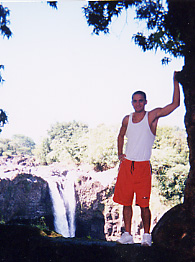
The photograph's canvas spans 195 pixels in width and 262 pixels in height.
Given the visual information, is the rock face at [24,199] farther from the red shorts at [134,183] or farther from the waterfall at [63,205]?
the red shorts at [134,183]

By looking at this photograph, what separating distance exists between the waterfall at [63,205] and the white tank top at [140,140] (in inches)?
505

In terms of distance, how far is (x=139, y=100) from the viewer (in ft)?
10.8

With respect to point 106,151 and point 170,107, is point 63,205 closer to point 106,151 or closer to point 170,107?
point 106,151

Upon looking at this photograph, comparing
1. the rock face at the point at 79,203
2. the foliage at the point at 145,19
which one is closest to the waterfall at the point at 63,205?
the rock face at the point at 79,203

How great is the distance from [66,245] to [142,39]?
385 cm

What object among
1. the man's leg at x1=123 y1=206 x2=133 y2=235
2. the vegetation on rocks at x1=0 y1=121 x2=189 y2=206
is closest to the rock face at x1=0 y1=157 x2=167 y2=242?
the vegetation on rocks at x1=0 y1=121 x2=189 y2=206

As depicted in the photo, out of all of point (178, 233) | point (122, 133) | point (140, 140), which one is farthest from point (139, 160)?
point (178, 233)

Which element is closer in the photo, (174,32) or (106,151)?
(174,32)

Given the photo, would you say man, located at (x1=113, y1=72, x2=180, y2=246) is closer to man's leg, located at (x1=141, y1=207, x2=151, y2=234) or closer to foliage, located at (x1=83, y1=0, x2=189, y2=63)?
man's leg, located at (x1=141, y1=207, x2=151, y2=234)

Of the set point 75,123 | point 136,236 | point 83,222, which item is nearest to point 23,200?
point 83,222

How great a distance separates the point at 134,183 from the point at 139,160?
30 cm

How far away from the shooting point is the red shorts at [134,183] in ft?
10.4

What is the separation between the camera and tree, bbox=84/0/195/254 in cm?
302

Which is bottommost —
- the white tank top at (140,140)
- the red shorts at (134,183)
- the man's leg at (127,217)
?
the man's leg at (127,217)
